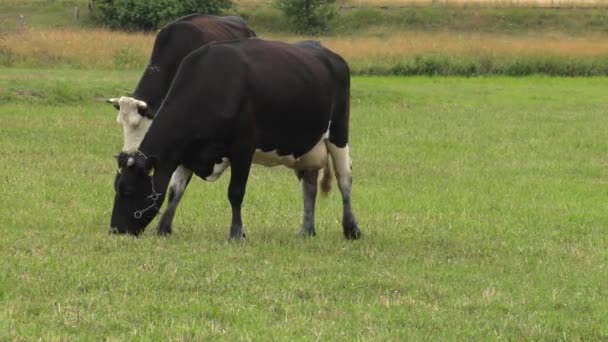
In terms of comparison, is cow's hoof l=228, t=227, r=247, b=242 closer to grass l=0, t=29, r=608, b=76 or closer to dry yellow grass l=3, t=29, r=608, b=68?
grass l=0, t=29, r=608, b=76

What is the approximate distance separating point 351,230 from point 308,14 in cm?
5159

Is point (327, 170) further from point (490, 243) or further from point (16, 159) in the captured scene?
point (16, 159)

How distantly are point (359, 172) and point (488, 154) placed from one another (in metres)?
3.56

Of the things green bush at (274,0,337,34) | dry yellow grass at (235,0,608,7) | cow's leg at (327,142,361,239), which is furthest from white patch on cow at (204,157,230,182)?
dry yellow grass at (235,0,608,7)

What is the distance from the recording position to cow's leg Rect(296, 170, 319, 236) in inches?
460

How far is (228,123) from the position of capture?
414 inches

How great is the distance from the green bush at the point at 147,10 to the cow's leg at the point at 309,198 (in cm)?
4430

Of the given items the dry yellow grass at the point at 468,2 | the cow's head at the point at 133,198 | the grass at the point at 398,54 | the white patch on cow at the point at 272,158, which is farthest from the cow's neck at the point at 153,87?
the dry yellow grass at the point at 468,2

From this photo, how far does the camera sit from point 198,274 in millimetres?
8680

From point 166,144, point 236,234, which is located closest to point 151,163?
point 166,144

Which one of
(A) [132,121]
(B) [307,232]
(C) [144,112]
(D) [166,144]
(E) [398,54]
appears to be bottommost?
(E) [398,54]

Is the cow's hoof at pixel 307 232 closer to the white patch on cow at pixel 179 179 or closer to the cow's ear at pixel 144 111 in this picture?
the white patch on cow at pixel 179 179

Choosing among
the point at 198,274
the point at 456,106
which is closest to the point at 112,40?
the point at 456,106

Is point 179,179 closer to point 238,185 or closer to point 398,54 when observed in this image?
point 238,185
